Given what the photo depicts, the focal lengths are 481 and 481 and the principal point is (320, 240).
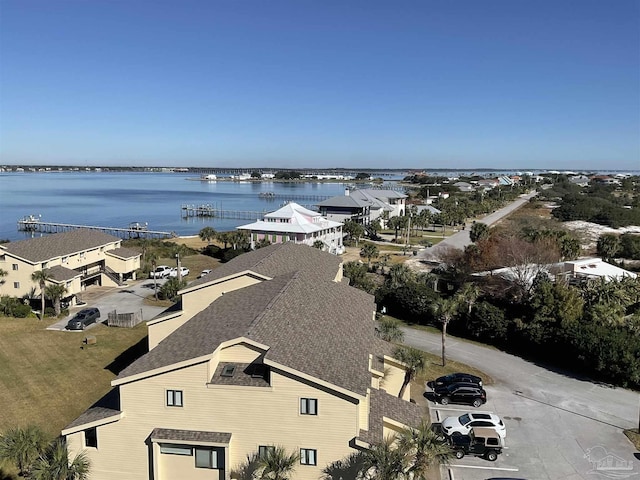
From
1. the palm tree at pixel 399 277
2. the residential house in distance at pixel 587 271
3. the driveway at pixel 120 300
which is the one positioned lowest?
the driveway at pixel 120 300

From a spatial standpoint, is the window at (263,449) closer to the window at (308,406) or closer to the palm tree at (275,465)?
the palm tree at (275,465)

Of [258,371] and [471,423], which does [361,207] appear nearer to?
[471,423]

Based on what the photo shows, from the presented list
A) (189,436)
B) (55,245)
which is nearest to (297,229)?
(55,245)

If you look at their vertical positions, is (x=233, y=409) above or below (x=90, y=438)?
above

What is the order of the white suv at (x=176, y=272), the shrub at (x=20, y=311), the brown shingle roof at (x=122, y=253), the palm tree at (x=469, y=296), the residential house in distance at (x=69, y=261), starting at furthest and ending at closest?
the white suv at (x=176, y=272), the brown shingle roof at (x=122, y=253), the residential house in distance at (x=69, y=261), the shrub at (x=20, y=311), the palm tree at (x=469, y=296)

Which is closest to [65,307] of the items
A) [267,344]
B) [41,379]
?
[41,379]

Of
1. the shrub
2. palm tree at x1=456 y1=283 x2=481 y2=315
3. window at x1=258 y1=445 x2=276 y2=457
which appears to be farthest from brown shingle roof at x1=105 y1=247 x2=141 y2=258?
window at x1=258 y1=445 x2=276 y2=457

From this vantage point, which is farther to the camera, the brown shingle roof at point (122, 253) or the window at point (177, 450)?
the brown shingle roof at point (122, 253)

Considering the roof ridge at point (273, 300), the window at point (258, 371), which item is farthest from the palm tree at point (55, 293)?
the window at point (258, 371)
